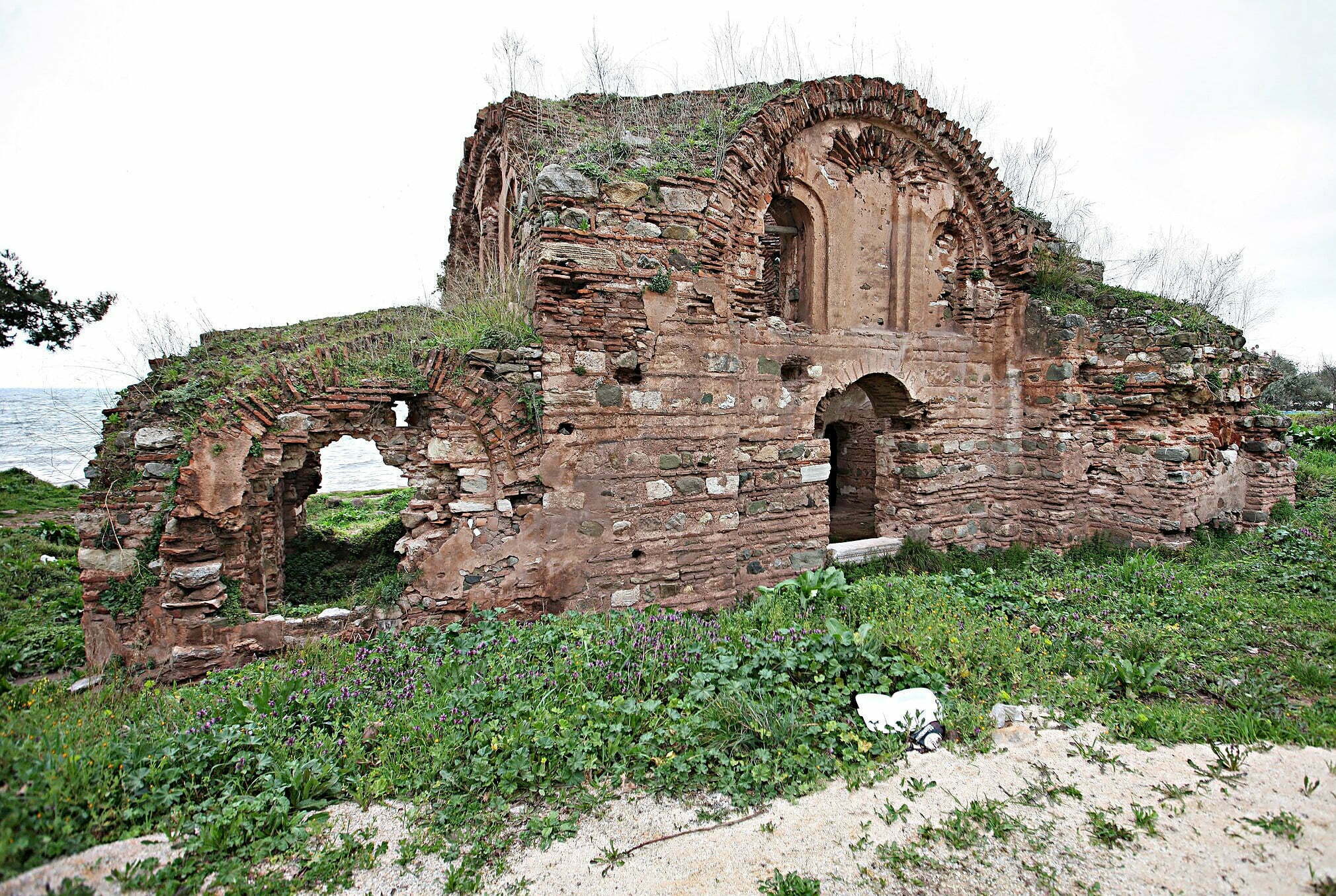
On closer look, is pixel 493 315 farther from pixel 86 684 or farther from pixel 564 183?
pixel 86 684

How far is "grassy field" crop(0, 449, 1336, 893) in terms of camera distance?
2.96m

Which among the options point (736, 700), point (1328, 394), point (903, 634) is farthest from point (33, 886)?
point (1328, 394)

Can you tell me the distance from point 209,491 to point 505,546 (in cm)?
249

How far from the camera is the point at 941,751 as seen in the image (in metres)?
3.70

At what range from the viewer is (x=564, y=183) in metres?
5.95

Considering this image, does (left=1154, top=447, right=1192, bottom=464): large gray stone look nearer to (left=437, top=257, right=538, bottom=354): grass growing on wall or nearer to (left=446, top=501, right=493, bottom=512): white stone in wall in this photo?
(left=437, top=257, right=538, bottom=354): grass growing on wall

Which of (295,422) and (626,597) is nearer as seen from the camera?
(295,422)

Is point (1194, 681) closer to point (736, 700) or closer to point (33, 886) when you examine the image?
point (736, 700)

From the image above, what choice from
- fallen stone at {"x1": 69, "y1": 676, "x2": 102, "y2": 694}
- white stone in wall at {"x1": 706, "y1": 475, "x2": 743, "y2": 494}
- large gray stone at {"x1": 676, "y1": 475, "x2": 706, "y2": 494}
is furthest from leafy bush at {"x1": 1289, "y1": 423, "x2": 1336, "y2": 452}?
fallen stone at {"x1": 69, "y1": 676, "x2": 102, "y2": 694}

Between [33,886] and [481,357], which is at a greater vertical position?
[481,357]

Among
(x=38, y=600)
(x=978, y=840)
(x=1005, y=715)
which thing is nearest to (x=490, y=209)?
(x=38, y=600)

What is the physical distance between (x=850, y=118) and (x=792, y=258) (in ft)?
6.12

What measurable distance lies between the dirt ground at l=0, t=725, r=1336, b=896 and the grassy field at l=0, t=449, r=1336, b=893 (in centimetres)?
13

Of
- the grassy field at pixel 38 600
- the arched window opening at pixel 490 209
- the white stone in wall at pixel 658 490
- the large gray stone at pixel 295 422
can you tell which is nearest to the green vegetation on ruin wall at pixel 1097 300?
A: the white stone in wall at pixel 658 490
